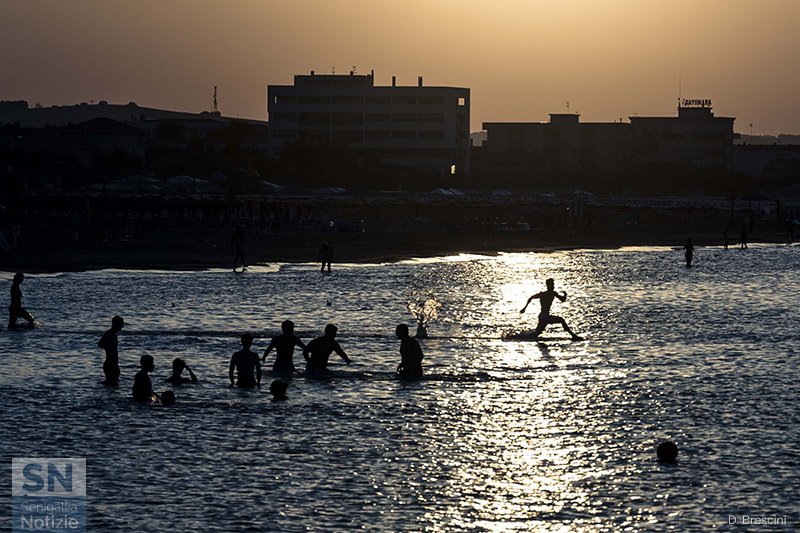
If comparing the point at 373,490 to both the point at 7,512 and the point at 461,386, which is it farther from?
the point at 461,386

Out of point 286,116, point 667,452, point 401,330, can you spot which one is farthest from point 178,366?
point 286,116

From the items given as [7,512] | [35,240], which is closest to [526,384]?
[7,512]

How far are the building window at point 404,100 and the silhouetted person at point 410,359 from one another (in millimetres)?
123696

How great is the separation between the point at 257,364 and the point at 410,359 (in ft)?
11.2

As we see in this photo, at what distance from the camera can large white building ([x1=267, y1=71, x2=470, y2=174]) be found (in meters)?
148

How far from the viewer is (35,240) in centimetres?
6619

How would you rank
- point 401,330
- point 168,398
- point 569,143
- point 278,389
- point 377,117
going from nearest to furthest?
point 168,398, point 278,389, point 401,330, point 377,117, point 569,143

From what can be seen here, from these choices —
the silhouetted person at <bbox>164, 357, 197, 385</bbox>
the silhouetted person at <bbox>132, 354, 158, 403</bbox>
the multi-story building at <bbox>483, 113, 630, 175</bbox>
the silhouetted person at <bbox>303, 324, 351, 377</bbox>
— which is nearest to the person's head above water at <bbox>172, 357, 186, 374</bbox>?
the silhouetted person at <bbox>164, 357, 197, 385</bbox>

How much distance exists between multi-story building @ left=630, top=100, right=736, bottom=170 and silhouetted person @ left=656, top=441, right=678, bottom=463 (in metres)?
156

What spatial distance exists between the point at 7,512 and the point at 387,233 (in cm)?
6729

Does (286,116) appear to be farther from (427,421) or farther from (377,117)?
(427,421)

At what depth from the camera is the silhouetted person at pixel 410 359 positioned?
25.7 metres

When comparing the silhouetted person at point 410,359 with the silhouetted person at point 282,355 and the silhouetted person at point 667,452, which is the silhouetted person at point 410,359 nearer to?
the silhouetted person at point 282,355

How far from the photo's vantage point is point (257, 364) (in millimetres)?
24297
